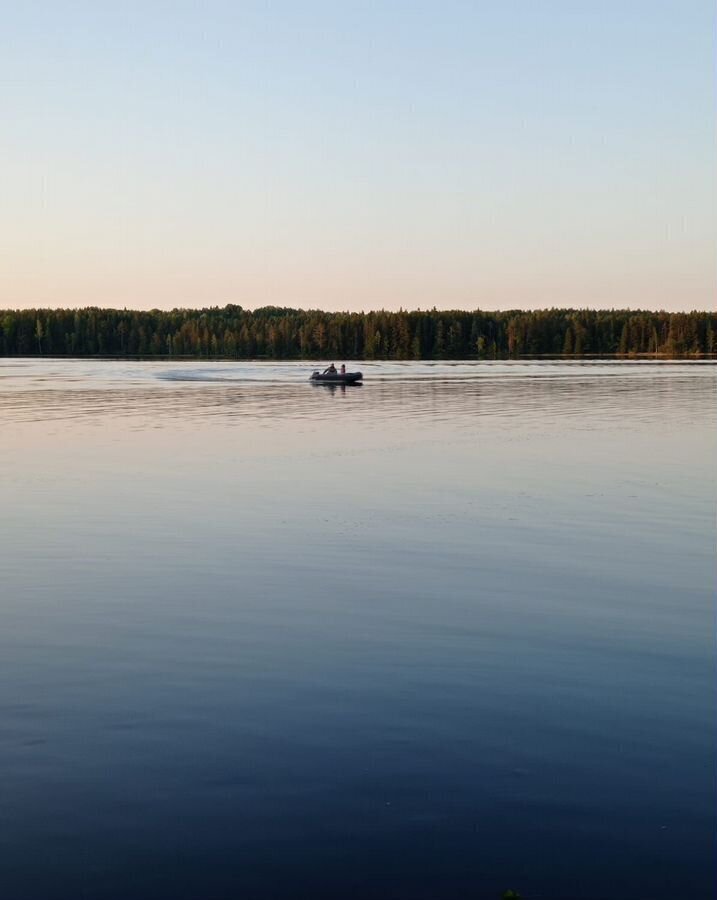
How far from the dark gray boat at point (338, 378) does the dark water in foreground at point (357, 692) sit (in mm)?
85425

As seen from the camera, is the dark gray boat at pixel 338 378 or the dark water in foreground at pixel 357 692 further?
the dark gray boat at pixel 338 378

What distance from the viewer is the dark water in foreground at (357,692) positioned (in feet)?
33.6

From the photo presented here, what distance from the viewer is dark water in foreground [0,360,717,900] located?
10250 millimetres

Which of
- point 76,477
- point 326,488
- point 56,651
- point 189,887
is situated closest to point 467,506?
point 326,488

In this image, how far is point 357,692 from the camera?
14852 millimetres

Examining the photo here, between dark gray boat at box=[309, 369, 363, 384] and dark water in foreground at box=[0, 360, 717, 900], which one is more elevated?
dark gray boat at box=[309, 369, 363, 384]

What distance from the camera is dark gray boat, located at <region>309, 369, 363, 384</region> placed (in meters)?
123

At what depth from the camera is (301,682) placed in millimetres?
15328

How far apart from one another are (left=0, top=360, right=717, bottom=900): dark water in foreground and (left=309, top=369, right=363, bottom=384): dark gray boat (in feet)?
280

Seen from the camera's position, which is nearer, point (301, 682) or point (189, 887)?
point (189, 887)

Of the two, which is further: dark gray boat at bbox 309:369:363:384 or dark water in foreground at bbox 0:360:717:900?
dark gray boat at bbox 309:369:363:384

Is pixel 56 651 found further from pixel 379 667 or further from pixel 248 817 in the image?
pixel 248 817

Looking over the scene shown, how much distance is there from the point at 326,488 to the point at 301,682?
2253cm

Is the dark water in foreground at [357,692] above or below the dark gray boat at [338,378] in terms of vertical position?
below
